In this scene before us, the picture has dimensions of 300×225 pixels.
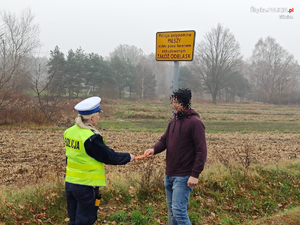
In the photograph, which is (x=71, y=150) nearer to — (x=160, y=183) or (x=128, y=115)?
(x=160, y=183)

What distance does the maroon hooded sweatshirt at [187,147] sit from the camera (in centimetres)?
329

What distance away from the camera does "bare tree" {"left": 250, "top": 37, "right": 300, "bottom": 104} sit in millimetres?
60562

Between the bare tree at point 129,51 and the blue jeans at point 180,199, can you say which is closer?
the blue jeans at point 180,199

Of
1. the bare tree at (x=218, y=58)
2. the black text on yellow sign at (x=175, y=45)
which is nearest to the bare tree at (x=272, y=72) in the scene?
the bare tree at (x=218, y=58)

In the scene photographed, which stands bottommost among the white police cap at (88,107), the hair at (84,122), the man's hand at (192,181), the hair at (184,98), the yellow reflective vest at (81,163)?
the man's hand at (192,181)

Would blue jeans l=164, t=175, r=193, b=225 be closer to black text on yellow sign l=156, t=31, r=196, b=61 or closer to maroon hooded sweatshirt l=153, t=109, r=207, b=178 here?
maroon hooded sweatshirt l=153, t=109, r=207, b=178

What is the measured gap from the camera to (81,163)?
3090mm

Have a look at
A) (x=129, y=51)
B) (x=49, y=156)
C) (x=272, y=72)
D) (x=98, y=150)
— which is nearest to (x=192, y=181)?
(x=98, y=150)

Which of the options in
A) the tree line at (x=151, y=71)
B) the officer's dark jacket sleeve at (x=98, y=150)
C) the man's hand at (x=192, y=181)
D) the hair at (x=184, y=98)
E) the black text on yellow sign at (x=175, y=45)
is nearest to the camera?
the officer's dark jacket sleeve at (x=98, y=150)

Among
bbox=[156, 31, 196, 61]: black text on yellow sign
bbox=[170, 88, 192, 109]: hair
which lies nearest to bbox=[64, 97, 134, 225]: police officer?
bbox=[170, 88, 192, 109]: hair

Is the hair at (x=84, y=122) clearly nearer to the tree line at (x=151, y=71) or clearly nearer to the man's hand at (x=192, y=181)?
the man's hand at (x=192, y=181)

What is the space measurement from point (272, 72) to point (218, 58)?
21.9 m

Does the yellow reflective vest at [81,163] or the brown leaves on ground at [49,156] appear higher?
the yellow reflective vest at [81,163]

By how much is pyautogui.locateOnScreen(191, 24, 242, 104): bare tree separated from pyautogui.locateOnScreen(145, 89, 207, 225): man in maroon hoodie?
169 feet
